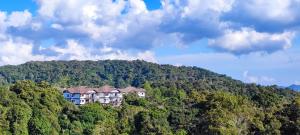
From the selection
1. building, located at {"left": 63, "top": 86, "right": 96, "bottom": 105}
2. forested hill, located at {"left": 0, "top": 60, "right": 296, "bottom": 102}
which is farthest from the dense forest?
forested hill, located at {"left": 0, "top": 60, "right": 296, "bottom": 102}

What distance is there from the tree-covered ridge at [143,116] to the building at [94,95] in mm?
19020

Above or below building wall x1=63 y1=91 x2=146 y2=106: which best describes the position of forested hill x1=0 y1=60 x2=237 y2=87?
above

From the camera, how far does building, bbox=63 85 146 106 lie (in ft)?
335

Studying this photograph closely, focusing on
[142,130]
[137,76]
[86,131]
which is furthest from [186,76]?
[142,130]

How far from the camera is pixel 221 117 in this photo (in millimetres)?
38812

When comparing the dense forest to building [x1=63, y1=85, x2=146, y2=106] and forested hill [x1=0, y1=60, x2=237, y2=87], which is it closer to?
building [x1=63, y1=85, x2=146, y2=106]

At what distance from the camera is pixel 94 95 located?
105 m

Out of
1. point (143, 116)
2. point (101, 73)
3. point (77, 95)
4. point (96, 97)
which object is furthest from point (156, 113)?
point (101, 73)

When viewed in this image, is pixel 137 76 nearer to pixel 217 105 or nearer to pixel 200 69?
pixel 200 69

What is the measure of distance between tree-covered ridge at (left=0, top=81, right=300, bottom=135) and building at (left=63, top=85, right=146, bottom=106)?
62.4 feet

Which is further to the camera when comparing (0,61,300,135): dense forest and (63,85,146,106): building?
(63,85,146,106): building

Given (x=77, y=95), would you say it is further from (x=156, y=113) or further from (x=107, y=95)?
(x=156, y=113)

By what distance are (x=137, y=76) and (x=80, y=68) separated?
1842 cm

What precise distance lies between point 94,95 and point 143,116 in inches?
2063
